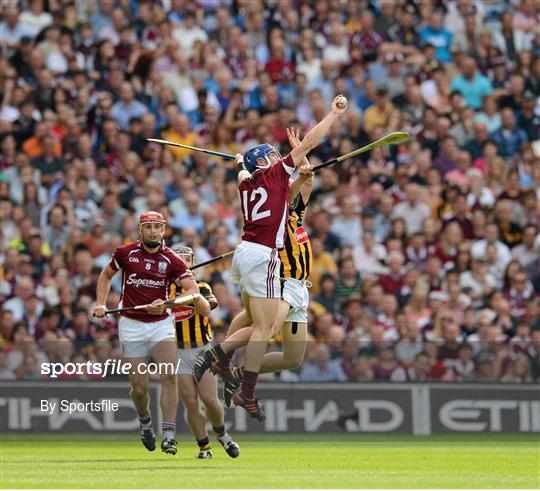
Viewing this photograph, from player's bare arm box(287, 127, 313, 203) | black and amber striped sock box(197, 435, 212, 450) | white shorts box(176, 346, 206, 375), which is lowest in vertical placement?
black and amber striped sock box(197, 435, 212, 450)

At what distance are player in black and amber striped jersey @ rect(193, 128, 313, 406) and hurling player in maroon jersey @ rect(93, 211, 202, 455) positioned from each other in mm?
534

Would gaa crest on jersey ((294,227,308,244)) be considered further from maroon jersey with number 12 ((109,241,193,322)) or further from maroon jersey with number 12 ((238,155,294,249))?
maroon jersey with number 12 ((109,241,193,322))

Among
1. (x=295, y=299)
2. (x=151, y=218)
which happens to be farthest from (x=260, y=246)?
(x=151, y=218)

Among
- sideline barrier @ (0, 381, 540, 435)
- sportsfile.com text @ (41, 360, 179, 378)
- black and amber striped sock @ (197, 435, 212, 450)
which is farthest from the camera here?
sideline barrier @ (0, 381, 540, 435)

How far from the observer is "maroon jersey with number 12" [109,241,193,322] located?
15.2m

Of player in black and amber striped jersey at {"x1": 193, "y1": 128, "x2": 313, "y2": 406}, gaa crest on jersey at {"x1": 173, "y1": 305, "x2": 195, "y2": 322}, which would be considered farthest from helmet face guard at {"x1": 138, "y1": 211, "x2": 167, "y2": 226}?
player in black and amber striped jersey at {"x1": 193, "y1": 128, "x2": 313, "y2": 406}

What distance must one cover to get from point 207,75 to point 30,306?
5468 mm

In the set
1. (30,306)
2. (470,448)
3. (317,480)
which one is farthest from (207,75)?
(317,480)

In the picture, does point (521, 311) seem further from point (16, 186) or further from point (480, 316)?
point (16, 186)

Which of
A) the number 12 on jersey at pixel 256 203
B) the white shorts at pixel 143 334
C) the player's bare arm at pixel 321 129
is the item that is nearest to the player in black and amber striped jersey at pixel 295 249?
the number 12 on jersey at pixel 256 203

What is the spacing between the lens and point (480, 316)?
70.3 ft

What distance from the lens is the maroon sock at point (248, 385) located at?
1473 centimetres

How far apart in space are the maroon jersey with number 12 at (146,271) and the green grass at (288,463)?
5.48 ft

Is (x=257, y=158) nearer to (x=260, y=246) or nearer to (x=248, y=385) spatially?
(x=260, y=246)
